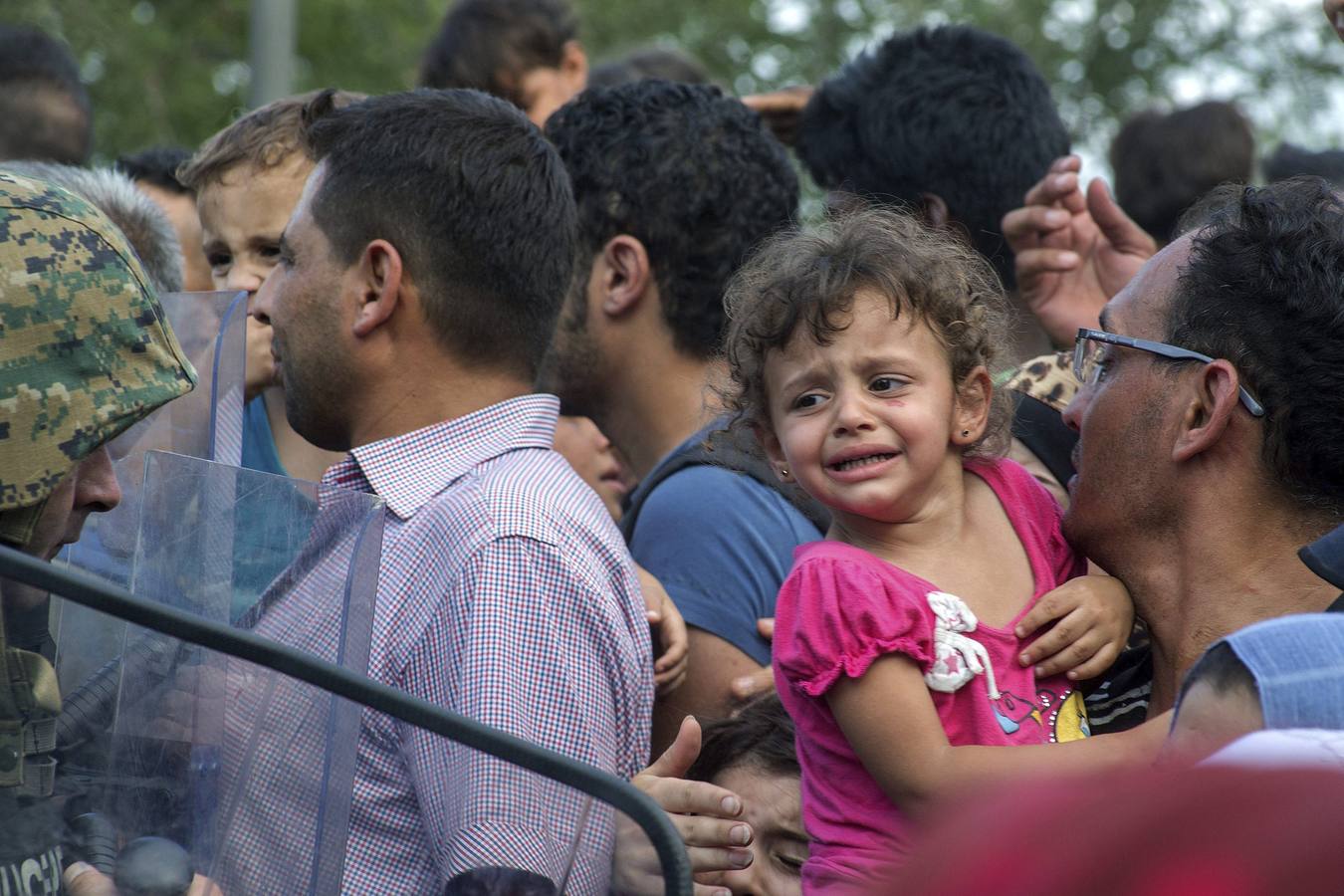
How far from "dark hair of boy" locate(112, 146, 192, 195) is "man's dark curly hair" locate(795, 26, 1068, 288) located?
8.15 ft

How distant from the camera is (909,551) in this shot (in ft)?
8.96

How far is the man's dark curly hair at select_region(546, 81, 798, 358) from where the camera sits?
157 inches

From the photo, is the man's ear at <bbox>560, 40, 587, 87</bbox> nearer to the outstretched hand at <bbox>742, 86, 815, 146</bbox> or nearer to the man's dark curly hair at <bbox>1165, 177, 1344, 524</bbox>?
the outstretched hand at <bbox>742, 86, 815, 146</bbox>

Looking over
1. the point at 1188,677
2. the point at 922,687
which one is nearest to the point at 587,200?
the point at 922,687

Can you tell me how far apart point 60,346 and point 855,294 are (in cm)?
128

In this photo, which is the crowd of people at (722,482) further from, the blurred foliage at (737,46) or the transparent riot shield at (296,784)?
the blurred foliage at (737,46)

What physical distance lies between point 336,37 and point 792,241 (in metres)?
10.2

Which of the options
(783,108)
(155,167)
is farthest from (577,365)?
(155,167)

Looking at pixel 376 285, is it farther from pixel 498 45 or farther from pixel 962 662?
pixel 498 45

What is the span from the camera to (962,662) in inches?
99.3

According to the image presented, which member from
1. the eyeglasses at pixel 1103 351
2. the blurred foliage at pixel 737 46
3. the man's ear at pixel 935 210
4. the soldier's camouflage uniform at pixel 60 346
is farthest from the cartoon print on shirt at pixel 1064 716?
the blurred foliage at pixel 737 46

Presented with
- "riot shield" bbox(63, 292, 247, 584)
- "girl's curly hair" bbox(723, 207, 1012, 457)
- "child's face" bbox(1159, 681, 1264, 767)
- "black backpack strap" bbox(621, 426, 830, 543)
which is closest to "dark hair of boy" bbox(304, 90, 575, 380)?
"riot shield" bbox(63, 292, 247, 584)

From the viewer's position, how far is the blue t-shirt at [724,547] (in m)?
3.34

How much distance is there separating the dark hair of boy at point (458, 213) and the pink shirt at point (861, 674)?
0.93 metres
